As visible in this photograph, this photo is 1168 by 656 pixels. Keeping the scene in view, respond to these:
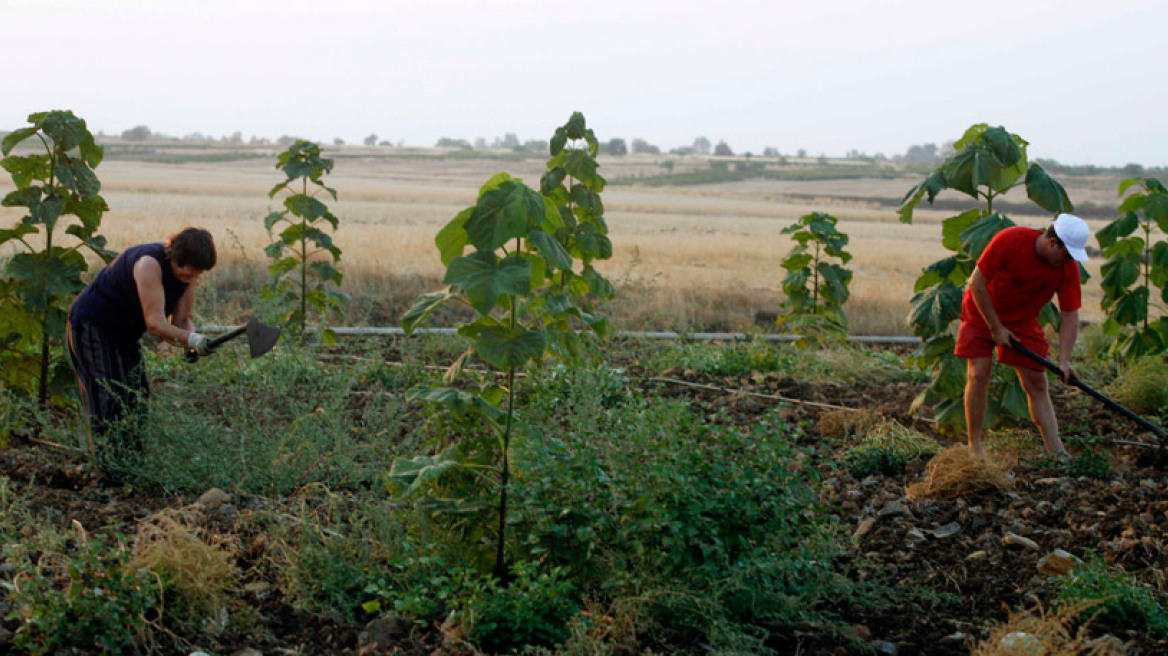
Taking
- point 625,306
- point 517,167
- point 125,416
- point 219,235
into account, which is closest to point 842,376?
point 625,306

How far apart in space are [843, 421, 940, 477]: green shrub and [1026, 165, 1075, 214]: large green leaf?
1653 mm

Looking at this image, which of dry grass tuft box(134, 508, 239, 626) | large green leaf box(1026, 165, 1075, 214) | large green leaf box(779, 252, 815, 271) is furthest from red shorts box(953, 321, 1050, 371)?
large green leaf box(779, 252, 815, 271)

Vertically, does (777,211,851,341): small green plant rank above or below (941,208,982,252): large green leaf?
below

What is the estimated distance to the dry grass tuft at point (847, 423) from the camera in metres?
7.43

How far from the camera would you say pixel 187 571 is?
405 centimetres

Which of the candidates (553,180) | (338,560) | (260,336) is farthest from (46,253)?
(338,560)

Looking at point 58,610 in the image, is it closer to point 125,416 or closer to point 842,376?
point 125,416

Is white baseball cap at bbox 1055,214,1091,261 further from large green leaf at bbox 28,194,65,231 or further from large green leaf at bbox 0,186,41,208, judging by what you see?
large green leaf at bbox 0,186,41,208

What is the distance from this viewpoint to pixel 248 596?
439 cm

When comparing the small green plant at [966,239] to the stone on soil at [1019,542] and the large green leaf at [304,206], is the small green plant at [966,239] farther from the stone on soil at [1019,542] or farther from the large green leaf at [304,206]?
the large green leaf at [304,206]

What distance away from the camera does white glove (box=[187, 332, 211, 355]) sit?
18.6 ft

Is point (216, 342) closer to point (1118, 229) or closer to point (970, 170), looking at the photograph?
point (970, 170)

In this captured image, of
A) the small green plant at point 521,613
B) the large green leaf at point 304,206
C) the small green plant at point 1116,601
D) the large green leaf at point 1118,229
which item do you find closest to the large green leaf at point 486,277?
the small green plant at point 521,613

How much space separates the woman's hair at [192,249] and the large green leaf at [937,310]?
434 centimetres
